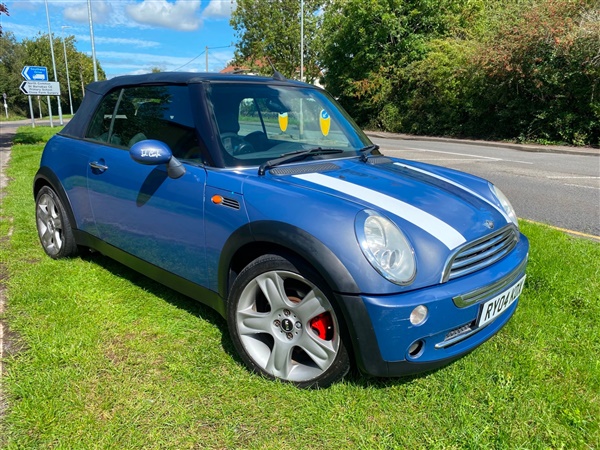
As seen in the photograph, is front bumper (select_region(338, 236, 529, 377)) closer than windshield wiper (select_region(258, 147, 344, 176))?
Yes

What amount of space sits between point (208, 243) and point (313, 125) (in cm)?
122

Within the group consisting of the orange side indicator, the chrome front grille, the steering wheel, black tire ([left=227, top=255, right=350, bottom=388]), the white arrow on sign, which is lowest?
black tire ([left=227, top=255, right=350, bottom=388])

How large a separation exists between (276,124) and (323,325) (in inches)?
56.8

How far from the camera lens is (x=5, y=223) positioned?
5367mm

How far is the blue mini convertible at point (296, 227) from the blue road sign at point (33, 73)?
63.1 ft

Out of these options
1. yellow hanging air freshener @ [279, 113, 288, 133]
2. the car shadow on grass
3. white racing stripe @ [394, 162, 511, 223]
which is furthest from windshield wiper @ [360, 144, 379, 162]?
the car shadow on grass

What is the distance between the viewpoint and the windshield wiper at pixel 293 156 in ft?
8.34

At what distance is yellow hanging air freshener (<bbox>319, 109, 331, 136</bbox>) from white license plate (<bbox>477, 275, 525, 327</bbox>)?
1.58 m

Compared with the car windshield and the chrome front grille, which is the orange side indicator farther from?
the chrome front grille

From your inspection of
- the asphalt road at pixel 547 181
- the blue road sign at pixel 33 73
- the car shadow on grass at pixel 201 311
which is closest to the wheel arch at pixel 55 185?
the car shadow on grass at pixel 201 311

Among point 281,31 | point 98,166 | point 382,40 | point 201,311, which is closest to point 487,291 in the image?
point 201,311

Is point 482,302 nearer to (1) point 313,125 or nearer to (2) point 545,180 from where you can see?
(1) point 313,125

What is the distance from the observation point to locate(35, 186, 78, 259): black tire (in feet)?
12.8

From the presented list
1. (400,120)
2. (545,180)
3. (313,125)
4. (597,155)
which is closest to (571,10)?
(597,155)
